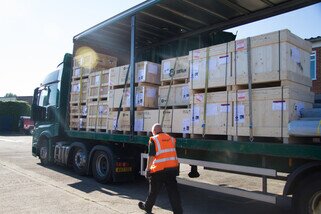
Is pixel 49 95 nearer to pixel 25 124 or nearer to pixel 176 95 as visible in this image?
pixel 176 95

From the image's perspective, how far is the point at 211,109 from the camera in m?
6.09

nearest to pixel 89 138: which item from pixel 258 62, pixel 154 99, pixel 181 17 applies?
pixel 154 99

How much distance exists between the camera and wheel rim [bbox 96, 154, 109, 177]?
929 centimetres

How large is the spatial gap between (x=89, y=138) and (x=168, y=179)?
4.14 m

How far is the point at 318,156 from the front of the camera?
4.67 meters

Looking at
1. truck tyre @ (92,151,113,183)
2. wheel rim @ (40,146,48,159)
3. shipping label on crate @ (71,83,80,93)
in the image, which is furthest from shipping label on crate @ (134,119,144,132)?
wheel rim @ (40,146,48,159)

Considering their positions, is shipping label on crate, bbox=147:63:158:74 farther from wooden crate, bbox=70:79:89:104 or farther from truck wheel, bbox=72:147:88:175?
truck wheel, bbox=72:147:88:175

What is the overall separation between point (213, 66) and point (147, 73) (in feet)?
6.84

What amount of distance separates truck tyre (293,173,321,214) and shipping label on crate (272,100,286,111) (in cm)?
103

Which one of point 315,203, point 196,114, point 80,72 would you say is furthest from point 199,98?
point 80,72

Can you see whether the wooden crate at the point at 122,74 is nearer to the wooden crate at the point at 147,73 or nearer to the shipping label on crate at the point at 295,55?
the wooden crate at the point at 147,73

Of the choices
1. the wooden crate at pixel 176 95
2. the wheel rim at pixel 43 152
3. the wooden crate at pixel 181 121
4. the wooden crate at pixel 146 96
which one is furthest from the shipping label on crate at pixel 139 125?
the wheel rim at pixel 43 152

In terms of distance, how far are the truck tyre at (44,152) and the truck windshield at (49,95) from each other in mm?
1351

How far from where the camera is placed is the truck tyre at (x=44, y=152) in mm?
12125
